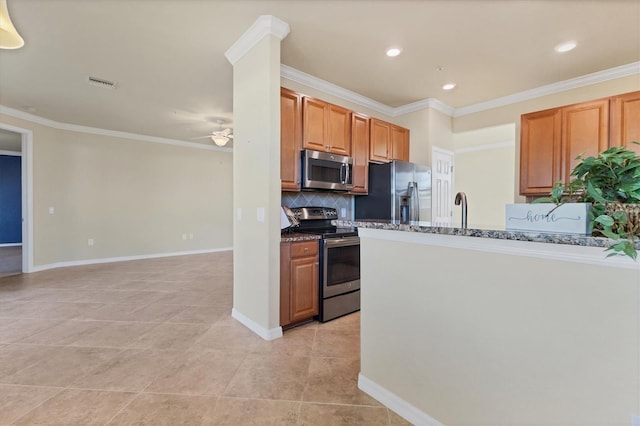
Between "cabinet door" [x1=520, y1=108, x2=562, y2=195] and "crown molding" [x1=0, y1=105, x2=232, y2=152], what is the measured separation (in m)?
6.03

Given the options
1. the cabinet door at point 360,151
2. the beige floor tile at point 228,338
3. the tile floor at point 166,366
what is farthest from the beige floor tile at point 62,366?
the cabinet door at point 360,151

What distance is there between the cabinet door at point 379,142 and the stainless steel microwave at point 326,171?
19.7 inches

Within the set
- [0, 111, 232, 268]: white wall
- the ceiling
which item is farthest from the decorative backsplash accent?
[0, 111, 232, 268]: white wall

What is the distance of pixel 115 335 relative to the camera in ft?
8.38

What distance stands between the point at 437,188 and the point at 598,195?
3470 mm

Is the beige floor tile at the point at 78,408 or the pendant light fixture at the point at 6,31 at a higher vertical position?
the pendant light fixture at the point at 6,31

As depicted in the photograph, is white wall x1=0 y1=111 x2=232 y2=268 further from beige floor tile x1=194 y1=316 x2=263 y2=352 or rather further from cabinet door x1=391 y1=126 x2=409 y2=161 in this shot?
cabinet door x1=391 y1=126 x2=409 y2=161

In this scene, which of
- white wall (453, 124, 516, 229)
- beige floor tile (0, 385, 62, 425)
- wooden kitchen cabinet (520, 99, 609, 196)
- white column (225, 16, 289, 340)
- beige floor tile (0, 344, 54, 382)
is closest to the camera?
beige floor tile (0, 385, 62, 425)

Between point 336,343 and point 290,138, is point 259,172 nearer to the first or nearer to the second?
point 290,138

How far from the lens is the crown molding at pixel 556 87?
3.13m

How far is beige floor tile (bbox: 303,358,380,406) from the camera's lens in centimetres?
172

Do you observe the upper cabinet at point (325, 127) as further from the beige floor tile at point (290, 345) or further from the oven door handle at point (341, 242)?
the beige floor tile at point (290, 345)

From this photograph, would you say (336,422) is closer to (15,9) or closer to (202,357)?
(202,357)

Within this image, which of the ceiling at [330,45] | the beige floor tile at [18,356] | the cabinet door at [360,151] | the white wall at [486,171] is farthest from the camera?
the white wall at [486,171]
